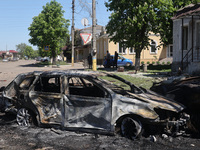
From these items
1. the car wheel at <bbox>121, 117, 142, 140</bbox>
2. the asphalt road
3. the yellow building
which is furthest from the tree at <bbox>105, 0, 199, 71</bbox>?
the car wheel at <bbox>121, 117, 142, 140</bbox>

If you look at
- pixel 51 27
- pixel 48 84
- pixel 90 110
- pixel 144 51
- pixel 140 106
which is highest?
pixel 51 27

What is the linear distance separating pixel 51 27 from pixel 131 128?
1508 inches

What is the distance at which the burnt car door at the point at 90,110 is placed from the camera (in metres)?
4.84

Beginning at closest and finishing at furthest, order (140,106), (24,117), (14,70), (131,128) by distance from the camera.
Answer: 1. (140,106)
2. (131,128)
3. (24,117)
4. (14,70)

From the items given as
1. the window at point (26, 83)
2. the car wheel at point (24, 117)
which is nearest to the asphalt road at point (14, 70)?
the window at point (26, 83)

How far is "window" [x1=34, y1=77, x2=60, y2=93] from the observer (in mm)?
5805

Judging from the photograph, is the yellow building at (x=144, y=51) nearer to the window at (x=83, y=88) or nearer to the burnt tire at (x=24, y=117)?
the window at (x=83, y=88)

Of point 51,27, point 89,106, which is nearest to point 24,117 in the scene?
point 89,106

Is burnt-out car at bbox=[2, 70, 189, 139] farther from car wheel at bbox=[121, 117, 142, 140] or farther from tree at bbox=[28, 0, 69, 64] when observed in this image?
tree at bbox=[28, 0, 69, 64]

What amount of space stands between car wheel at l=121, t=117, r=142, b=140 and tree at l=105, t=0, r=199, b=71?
18322 millimetres

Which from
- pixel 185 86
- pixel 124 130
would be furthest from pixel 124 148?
pixel 185 86

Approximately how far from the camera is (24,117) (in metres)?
5.79

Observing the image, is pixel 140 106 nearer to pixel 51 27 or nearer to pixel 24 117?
pixel 24 117

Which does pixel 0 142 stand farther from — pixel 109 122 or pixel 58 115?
pixel 109 122
